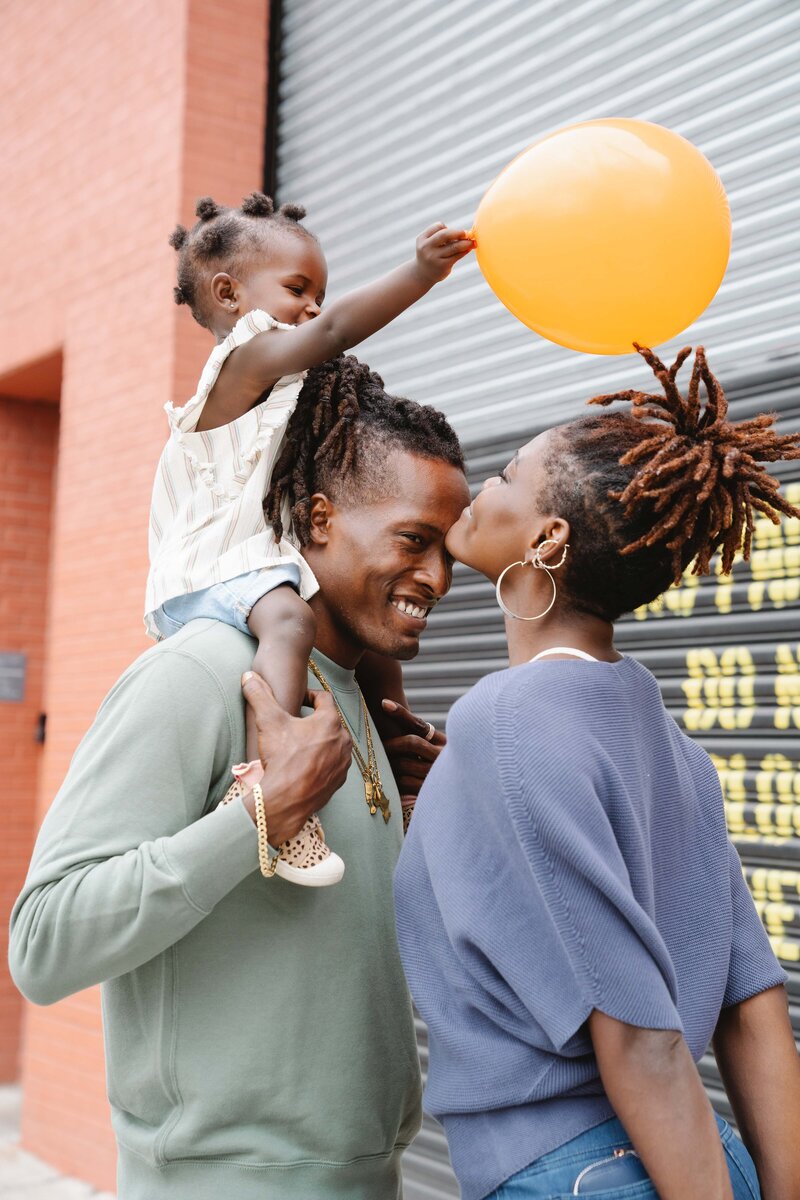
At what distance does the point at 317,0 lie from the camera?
573cm

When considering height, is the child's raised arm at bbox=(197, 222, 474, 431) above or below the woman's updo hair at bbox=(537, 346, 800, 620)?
above

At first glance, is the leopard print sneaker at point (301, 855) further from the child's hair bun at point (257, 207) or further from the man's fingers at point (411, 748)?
the child's hair bun at point (257, 207)

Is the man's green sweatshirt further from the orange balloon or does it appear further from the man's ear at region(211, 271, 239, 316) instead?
the man's ear at region(211, 271, 239, 316)

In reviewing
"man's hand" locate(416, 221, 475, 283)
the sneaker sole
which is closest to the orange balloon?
"man's hand" locate(416, 221, 475, 283)

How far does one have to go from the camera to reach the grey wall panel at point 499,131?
3791 mm

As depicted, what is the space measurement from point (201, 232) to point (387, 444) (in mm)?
816

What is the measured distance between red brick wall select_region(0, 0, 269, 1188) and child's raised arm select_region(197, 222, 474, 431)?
2972 millimetres

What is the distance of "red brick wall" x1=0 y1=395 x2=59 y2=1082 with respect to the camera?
259 inches

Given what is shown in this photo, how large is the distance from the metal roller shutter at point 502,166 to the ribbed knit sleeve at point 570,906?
208cm

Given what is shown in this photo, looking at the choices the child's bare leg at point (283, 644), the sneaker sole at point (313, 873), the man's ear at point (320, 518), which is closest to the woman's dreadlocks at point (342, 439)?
the man's ear at point (320, 518)

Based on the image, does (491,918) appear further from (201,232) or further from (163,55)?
(163,55)

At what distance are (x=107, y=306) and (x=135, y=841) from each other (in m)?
4.52

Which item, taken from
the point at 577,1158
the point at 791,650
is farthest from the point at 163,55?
the point at 577,1158

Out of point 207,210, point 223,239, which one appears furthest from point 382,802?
point 207,210
